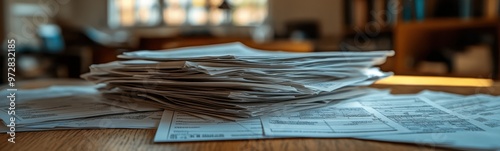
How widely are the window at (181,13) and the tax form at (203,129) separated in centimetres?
378

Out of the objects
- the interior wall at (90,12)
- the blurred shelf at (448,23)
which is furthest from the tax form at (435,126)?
the interior wall at (90,12)

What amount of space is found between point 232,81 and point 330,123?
108 millimetres

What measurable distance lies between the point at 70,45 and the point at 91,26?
4.29ft

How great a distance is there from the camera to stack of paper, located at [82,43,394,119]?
17.1 inches

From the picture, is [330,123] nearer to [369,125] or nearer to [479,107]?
[369,125]

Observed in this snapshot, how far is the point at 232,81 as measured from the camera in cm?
44

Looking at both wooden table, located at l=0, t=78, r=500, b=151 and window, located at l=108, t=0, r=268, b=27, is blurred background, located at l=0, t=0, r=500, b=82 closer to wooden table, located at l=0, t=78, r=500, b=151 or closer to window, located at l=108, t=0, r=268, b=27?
window, located at l=108, t=0, r=268, b=27

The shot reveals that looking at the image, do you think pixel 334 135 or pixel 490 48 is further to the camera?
pixel 490 48

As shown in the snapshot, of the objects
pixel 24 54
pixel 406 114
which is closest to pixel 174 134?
pixel 406 114

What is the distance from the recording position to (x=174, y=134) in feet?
1.15

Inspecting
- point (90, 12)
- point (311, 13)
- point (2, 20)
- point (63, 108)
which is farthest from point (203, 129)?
point (90, 12)

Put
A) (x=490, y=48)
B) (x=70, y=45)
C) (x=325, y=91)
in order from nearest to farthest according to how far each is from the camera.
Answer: (x=325, y=91)
(x=490, y=48)
(x=70, y=45)

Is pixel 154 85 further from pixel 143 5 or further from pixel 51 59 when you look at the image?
pixel 143 5

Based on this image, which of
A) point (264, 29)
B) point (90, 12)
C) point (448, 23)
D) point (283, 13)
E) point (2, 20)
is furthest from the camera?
point (90, 12)
